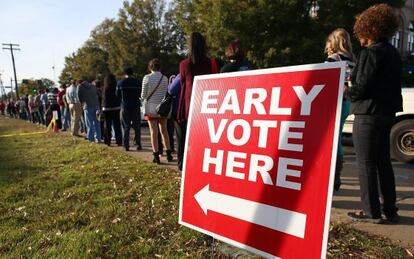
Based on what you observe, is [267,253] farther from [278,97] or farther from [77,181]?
[77,181]

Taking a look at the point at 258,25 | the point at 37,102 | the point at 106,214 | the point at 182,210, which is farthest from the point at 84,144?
the point at 258,25

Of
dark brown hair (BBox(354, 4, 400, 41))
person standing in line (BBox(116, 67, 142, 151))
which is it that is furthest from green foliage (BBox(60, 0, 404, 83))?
dark brown hair (BBox(354, 4, 400, 41))

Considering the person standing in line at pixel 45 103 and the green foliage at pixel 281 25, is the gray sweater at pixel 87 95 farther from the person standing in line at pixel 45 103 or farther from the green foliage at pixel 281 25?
the green foliage at pixel 281 25

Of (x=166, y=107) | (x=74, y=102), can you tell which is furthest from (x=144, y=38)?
(x=166, y=107)

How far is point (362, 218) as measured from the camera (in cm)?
405

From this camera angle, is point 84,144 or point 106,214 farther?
point 84,144

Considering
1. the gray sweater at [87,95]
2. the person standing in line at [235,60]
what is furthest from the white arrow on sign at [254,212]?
the gray sweater at [87,95]

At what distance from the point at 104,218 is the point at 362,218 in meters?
2.52

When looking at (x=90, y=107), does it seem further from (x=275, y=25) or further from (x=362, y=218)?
(x=275, y=25)

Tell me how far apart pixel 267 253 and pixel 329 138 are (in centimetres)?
74

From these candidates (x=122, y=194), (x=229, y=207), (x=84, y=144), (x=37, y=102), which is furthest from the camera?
(x=37, y=102)

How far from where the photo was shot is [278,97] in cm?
254

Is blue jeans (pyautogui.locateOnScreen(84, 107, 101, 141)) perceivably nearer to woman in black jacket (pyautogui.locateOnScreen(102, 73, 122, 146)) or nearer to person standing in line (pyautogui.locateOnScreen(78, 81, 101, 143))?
person standing in line (pyautogui.locateOnScreen(78, 81, 101, 143))

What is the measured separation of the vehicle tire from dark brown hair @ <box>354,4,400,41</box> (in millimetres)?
3878
